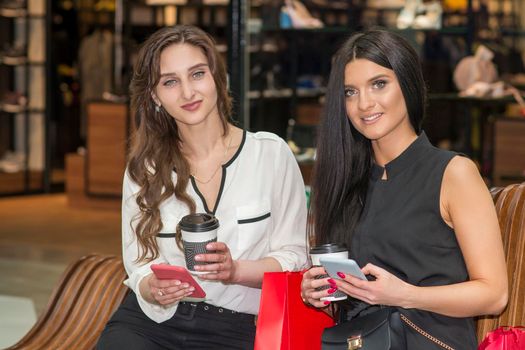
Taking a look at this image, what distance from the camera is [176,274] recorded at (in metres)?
2.78

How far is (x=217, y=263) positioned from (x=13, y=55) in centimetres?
953

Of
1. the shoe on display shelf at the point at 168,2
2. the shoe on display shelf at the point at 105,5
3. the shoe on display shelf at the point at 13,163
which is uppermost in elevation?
the shoe on display shelf at the point at 105,5

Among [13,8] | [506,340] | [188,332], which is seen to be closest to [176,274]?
[188,332]

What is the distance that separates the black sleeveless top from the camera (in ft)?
8.73

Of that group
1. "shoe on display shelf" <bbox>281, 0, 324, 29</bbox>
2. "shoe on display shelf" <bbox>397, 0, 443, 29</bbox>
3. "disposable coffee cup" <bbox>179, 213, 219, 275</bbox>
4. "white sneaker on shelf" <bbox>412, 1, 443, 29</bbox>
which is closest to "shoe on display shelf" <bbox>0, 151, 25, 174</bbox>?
"shoe on display shelf" <bbox>281, 0, 324, 29</bbox>

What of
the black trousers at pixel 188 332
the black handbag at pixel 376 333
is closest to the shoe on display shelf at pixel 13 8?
the black trousers at pixel 188 332

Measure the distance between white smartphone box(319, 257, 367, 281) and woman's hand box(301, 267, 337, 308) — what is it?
0.09 meters

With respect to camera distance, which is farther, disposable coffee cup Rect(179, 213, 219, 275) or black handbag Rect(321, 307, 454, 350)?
disposable coffee cup Rect(179, 213, 219, 275)

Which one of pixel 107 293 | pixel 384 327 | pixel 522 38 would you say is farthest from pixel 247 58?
pixel 522 38

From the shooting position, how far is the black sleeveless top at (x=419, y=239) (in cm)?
266

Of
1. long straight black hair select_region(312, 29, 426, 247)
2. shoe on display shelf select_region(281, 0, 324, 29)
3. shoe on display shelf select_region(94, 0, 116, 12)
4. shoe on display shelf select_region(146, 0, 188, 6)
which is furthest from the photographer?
shoe on display shelf select_region(94, 0, 116, 12)

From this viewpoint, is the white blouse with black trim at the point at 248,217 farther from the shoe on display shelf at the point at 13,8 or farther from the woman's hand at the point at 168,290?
the shoe on display shelf at the point at 13,8

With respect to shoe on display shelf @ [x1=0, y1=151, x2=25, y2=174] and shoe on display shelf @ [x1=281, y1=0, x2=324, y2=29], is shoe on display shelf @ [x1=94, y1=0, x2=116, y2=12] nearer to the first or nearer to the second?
shoe on display shelf @ [x1=0, y1=151, x2=25, y2=174]

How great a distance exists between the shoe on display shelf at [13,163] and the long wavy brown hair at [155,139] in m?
8.79
